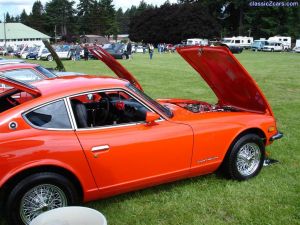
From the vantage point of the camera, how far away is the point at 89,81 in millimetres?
4586

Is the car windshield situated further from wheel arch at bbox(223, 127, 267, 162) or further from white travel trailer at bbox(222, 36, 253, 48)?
white travel trailer at bbox(222, 36, 253, 48)

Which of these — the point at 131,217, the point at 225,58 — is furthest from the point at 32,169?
the point at 225,58

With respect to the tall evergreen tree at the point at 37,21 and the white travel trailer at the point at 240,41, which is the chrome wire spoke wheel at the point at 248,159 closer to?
the white travel trailer at the point at 240,41

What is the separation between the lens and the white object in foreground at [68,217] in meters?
3.09

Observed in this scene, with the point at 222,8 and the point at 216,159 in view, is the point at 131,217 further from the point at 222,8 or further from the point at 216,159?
the point at 222,8

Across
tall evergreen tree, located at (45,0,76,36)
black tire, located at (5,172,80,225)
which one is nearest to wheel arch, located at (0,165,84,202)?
black tire, located at (5,172,80,225)

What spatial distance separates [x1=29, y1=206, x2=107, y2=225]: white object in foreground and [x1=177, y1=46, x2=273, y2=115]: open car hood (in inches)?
112

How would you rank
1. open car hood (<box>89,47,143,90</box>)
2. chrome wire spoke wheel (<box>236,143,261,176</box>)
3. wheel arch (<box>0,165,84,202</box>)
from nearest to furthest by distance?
wheel arch (<box>0,165,84,202</box>) → chrome wire spoke wheel (<box>236,143,261,176</box>) → open car hood (<box>89,47,143,90</box>)

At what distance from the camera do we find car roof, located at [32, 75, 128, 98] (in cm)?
419

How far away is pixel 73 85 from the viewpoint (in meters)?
4.39

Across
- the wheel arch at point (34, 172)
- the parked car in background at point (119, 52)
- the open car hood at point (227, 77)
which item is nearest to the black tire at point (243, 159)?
the open car hood at point (227, 77)

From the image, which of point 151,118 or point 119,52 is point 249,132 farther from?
point 119,52

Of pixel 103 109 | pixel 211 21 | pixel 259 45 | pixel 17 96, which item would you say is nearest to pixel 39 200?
pixel 103 109

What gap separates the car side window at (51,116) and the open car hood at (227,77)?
2.25 metres
